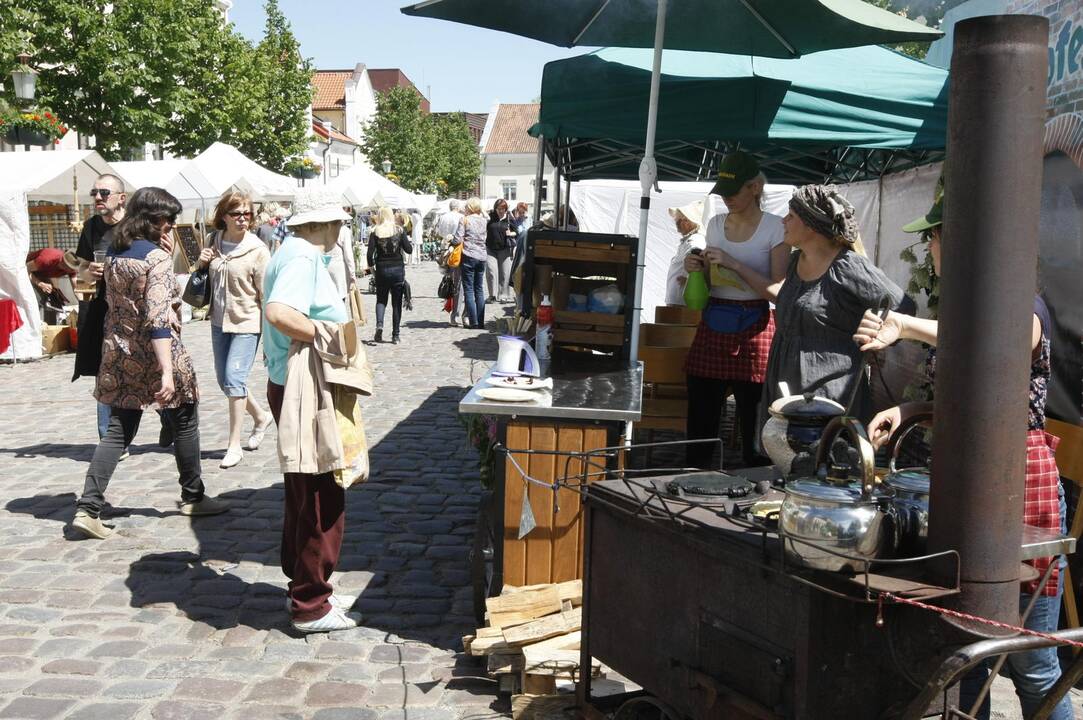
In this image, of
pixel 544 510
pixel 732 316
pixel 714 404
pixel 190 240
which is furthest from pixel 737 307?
pixel 190 240

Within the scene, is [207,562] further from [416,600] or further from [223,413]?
[223,413]

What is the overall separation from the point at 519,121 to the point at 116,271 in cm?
8656

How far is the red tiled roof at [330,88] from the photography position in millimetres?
84438

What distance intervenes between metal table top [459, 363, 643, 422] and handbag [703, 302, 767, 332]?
3.54 feet

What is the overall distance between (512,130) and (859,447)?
89192 mm

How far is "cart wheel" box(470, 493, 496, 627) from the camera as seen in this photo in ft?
15.1

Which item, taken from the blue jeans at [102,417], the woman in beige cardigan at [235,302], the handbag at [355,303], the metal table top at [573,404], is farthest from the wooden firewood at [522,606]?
the woman in beige cardigan at [235,302]

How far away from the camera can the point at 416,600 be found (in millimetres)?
5152

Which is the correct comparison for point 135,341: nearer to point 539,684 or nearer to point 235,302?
point 235,302

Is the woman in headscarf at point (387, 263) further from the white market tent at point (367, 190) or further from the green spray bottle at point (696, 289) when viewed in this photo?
the white market tent at point (367, 190)

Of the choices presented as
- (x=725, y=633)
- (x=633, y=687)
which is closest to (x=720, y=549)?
(x=725, y=633)

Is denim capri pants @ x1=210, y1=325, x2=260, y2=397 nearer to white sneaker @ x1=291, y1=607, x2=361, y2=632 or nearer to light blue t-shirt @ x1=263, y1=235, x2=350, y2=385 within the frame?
light blue t-shirt @ x1=263, y1=235, x2=350, y2=385

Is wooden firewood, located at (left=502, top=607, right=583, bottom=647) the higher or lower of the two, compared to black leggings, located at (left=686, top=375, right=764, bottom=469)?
lower

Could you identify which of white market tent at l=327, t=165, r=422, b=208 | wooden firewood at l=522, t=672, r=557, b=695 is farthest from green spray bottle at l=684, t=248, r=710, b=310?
white market tent at l=327, t=165, r=422, b=208
